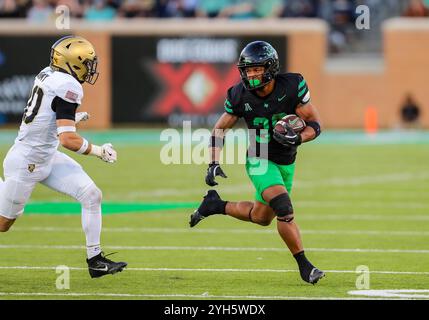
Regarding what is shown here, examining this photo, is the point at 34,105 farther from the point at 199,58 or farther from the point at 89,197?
the point at 199,58

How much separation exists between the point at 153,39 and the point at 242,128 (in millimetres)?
3023

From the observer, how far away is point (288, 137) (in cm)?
811

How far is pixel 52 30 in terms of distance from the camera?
25469 mm

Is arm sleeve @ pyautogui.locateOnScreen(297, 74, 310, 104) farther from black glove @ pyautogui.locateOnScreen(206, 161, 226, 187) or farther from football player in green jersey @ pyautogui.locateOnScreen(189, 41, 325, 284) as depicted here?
black glove @ pyautogui.locateOnScreen(206, 161, 226, 187)

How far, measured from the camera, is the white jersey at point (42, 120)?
8.12 meters

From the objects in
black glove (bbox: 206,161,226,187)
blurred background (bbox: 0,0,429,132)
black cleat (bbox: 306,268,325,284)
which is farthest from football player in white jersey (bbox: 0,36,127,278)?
blurred background (bbox: 0,0,429,132)

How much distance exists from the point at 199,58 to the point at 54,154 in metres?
17.4

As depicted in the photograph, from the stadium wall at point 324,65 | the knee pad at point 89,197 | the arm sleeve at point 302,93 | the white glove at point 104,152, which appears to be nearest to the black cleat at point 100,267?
the knee pad at point 89,197

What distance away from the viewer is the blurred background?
25.5 metres

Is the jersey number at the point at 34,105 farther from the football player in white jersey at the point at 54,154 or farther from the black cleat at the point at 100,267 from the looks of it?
the black cleat at the point at 100,267

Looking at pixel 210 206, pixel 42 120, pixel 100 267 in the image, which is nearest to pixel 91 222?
pixel 100 267

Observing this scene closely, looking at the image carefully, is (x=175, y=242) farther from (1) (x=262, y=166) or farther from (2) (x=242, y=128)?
(2) (x=242, y=128)

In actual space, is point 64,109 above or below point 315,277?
above

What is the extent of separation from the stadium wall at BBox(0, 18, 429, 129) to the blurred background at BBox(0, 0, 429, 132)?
0.08ft
